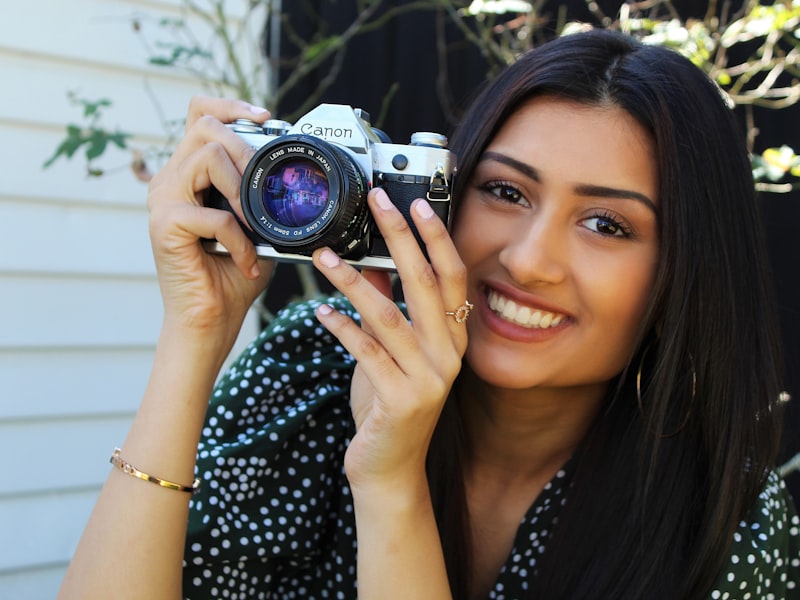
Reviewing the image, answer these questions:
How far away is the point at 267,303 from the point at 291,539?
113 centimetres

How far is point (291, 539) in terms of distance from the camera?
1.37m

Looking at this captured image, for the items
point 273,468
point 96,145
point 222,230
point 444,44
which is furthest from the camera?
point 444,44

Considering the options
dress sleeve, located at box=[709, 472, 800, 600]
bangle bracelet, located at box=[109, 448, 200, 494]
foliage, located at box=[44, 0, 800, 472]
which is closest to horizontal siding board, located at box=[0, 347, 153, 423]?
foliage, located at box=[44, 0, 800, 472]

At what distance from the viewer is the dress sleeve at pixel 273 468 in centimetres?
134

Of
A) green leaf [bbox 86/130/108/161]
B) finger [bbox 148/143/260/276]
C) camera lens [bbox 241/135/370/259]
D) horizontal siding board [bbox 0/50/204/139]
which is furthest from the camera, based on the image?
horizontal siding board [bbox 0/50/204/139]

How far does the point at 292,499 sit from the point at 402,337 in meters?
0.46

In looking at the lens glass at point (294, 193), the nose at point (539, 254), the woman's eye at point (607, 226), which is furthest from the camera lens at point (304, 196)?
the woman's eye at point (607, 226)

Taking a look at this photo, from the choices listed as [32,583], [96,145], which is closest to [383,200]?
[96,145]

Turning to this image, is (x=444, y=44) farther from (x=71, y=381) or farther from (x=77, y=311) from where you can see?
(x=71, y=381)

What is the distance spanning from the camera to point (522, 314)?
1211 millimetres

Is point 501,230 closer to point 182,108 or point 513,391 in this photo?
point 513,391

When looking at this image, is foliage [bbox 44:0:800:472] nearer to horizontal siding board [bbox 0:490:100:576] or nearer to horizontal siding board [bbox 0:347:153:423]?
horizontal siding board [bbox 0:347:153:423]

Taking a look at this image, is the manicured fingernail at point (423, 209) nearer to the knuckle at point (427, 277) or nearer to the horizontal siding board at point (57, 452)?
the knuckle at point (427, 277)

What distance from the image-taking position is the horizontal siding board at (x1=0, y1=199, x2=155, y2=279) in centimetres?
203
